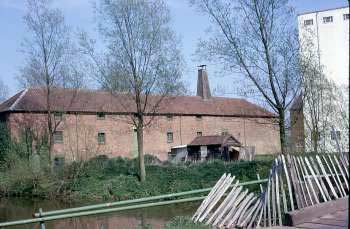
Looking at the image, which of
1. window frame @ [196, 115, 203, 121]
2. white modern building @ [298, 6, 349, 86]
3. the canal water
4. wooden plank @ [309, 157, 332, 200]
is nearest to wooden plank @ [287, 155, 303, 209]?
wooden plank @ [309, 157, 332, 200]

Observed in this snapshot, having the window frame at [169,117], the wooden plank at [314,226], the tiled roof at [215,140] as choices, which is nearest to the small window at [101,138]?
the window frame at [169,117]

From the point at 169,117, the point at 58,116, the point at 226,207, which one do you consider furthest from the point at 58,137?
the point at 226,207

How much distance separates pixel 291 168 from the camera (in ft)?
28.0

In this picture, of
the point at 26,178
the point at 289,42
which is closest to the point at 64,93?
the point at 26,178

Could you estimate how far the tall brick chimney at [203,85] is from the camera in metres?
58.8

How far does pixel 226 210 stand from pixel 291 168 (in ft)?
5.00

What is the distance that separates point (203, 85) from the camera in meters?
58.7

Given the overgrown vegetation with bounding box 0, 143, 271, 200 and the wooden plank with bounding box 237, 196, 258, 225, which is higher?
the wooden plank with bounding box 237, 196, 258, 225

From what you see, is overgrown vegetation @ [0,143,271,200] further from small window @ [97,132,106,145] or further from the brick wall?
small window @ [97,132,106,145]

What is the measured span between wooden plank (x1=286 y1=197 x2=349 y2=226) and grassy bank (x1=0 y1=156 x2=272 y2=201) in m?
18.7

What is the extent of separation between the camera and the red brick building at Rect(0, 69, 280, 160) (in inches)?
1703

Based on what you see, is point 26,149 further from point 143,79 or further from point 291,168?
point 291,168

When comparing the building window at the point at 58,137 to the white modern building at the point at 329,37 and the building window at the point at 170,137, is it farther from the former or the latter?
the white modern building at the point at 329,37

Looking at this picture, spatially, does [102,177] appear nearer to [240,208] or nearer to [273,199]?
[240,208]
